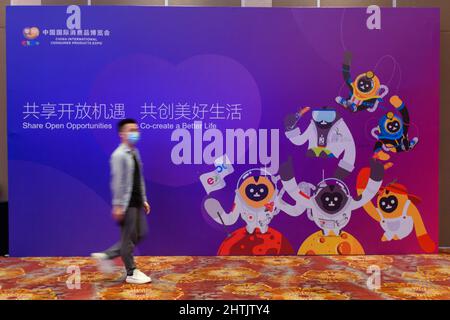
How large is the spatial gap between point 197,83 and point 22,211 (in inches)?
105

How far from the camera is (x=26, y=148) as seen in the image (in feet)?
19.5

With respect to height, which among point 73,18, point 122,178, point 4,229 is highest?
point 73,18

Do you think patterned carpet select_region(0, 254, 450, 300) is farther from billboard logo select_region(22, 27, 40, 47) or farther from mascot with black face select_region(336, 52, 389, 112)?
billboard logo select_region(22, 27, 40, 47)

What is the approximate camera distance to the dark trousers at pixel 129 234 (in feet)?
Result: 15.5

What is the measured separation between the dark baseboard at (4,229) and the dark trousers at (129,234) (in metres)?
2.12

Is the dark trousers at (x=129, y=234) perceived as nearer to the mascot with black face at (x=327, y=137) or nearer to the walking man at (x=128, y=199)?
the walking man at (x=128, y=199)

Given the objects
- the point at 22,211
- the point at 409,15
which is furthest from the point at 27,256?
the point at 409,15

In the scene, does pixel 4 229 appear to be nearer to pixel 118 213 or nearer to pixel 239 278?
pixel 118 213

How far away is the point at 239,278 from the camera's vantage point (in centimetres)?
509

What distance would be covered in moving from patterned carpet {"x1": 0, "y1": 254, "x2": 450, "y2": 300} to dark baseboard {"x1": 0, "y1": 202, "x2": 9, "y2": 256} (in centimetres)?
23

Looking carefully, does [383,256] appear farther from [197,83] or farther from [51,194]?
[51,194]

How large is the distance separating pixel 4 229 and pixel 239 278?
315 centimetres

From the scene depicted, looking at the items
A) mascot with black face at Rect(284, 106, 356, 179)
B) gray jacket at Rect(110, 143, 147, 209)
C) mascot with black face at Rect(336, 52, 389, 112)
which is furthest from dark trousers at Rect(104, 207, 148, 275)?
mascot with black face at Rect(336, 52, 389, 112)

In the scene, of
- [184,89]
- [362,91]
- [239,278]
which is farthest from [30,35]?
[362,91]
